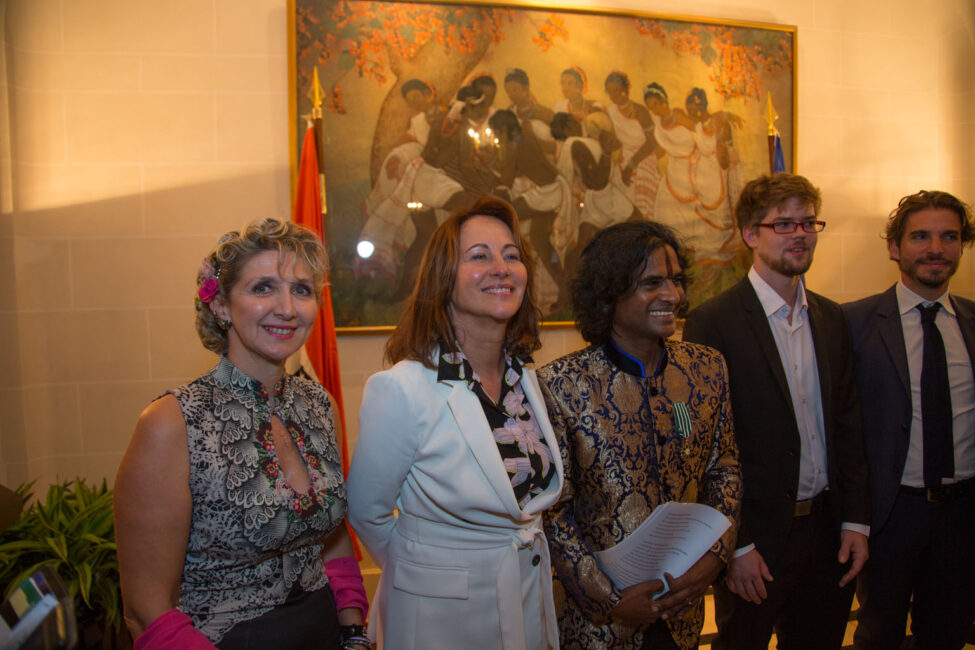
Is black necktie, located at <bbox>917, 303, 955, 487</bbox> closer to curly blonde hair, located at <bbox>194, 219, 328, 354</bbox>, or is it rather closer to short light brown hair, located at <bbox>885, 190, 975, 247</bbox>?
short light brown hair, located at <bbox>885, 190, 975, 247</bbox>

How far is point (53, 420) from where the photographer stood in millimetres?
3193

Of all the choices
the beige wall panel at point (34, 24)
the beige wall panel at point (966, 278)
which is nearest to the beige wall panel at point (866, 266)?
the beige wall panel at point (966, 278)

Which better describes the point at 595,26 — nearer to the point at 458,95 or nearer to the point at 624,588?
the point at 458,95

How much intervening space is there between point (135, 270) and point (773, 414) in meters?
3.13

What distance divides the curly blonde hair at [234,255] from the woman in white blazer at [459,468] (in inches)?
14.8

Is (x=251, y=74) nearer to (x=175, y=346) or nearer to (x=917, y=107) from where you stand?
(x=175, y=346)

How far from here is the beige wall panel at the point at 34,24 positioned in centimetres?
314

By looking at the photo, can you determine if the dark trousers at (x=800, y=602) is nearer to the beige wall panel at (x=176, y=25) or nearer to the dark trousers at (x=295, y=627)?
the dark trousers at (x=295, y=627)

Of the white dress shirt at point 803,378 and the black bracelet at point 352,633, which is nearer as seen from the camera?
the black bracelet at point 352,633

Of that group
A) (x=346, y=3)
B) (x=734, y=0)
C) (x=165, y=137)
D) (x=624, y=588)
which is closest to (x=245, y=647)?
(x=624, y=588)

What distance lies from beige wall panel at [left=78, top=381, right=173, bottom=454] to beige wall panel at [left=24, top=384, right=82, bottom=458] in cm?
4

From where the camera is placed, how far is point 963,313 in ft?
7.99

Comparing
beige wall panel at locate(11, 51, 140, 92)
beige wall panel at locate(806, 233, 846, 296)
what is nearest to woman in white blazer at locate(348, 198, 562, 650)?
beige wall panel at locate(11, 51, 140, 92)

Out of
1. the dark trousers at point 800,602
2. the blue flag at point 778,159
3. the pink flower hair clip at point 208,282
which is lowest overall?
the dark trousers at point 800,602
